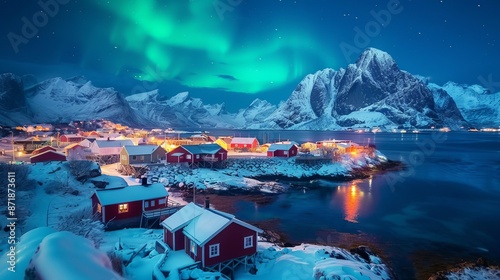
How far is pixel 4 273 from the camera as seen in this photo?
7277mm

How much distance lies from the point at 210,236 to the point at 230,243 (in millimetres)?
1720

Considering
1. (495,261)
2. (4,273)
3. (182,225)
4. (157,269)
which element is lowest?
(495,261)

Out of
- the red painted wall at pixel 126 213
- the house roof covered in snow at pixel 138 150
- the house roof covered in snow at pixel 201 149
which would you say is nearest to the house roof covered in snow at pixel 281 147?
the house roof covered in snow at pixel 201 149

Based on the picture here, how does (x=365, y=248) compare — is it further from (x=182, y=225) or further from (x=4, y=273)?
(x=4, y=273)

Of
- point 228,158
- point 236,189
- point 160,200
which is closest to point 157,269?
point 160,200

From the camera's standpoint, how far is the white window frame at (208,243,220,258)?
18359 mm

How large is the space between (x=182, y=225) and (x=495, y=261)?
23298 millimetres

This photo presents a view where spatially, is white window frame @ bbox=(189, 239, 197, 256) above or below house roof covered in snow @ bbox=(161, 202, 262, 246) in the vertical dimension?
below

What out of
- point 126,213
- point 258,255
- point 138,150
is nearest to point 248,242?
point 258,255

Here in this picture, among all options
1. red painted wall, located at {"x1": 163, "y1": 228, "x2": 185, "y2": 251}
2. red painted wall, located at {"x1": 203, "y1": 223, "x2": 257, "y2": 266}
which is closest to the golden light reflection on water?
red painted wall, located at {"x1": 203, "y1": 223, "x2": 257, "y2": 266}

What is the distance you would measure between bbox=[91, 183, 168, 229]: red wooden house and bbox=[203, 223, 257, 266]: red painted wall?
427 inches

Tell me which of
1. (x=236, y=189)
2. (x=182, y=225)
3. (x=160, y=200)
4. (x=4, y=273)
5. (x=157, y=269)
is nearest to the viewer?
(x=4, y=273)

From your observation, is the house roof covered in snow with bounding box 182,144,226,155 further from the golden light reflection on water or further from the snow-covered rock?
the snow-covered rock

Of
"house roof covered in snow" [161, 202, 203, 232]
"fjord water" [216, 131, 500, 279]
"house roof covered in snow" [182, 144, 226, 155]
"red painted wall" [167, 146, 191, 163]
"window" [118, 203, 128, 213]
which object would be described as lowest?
"fjord water" [216, 131, 500, 279]
